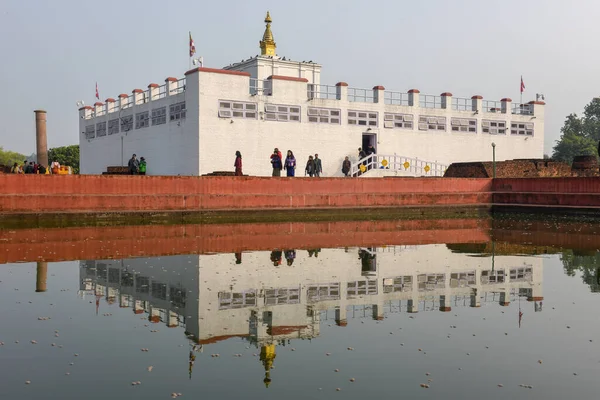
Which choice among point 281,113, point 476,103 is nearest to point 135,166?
point 281,113

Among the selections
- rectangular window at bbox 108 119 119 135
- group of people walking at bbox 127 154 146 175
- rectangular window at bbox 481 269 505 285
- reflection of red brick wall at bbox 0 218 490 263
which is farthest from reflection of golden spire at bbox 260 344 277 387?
rectangular window at bbox 108 119 119 135

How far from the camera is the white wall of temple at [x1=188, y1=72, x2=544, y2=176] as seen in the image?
34.4m

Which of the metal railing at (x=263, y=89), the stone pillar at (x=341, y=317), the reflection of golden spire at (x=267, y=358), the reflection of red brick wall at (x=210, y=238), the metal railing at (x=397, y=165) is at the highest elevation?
the metal railing at (x=263, y=89)

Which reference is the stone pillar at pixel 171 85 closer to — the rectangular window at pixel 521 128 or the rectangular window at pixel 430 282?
the rectangular window at pixel 521 128

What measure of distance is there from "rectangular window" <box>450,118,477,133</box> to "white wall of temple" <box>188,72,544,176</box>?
0.25 m

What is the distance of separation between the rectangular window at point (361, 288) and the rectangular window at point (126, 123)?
3465 centimetres

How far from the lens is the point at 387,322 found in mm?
8203

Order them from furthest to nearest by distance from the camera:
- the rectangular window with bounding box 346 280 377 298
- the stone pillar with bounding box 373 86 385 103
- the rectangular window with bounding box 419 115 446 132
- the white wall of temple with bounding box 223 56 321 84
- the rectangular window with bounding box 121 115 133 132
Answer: the rectangular window with bounding box 419 115 446 132 → the rectangular window with bounding box 121 115 133 132 → the white wall of temple with bounding box 223 56 321 84 → the stone pillar with bounding box 373 86 385 103 → the rectangular window with bounding box 346 280 377 298

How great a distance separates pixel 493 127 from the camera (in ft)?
150

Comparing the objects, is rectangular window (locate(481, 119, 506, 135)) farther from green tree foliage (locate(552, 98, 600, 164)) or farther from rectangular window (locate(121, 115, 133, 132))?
green tree foliage (locate(552, 98, 600, 164))

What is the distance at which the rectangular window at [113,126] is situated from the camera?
44859 millimetres

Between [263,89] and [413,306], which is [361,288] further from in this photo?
[263,89]

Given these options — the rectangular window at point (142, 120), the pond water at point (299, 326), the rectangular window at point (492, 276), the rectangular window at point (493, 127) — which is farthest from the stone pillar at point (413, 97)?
the rectangular window at point (492, 276)

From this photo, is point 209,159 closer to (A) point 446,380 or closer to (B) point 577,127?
(A) point 446,380
